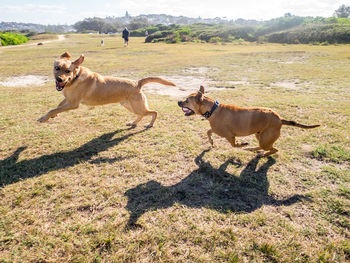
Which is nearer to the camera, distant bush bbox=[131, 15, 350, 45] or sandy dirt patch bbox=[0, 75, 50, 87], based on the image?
sandy dirt patch bbox=[0, 75, 50, 87]

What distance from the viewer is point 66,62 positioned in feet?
14.6

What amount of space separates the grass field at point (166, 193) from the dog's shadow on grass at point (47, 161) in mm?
23

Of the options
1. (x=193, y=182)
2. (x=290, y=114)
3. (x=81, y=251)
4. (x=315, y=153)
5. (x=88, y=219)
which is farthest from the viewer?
(x=290, y=114)

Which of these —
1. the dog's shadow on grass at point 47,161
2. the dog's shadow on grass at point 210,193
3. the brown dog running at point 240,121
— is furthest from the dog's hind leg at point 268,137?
the dog's shadow on grass at point 47,161

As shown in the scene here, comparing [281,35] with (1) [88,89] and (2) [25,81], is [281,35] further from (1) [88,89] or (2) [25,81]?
(1) [88,89]

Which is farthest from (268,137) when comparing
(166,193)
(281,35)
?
(281,35)

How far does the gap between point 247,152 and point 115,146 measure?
9.69ft

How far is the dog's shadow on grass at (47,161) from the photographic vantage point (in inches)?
146

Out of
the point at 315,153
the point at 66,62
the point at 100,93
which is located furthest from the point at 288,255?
the point at 66,62

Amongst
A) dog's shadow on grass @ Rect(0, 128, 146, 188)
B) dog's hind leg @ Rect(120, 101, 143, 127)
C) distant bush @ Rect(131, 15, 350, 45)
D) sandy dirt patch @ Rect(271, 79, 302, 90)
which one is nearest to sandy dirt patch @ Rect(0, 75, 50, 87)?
dog's hind leg @ Rect(120, 101, 143, 127)

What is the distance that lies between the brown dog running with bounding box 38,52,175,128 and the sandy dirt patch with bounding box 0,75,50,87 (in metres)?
7.38

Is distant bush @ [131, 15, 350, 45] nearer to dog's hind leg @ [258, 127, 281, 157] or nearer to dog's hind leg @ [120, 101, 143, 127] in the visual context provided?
dog's hind leg @ [120, 101, 143, 127]

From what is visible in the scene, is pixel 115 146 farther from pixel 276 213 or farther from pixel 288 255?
pixel 288 255

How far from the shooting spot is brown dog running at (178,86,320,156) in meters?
3.96
